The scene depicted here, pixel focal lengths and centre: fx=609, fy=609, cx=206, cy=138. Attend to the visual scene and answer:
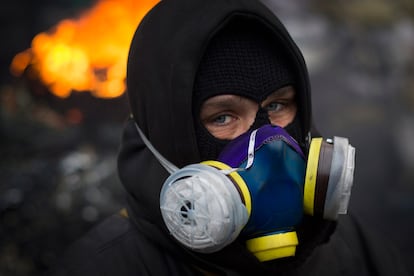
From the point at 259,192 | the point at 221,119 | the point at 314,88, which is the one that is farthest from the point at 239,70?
the point at 314,88

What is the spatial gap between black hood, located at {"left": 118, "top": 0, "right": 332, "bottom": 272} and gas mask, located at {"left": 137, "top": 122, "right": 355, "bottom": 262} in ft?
0.50

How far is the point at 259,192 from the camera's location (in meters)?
1.91

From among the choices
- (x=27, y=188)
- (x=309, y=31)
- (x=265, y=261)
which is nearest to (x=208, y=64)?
(x=265, y=261)

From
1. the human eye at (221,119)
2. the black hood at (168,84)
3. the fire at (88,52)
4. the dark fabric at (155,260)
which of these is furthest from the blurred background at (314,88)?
the human eye at (221,119)

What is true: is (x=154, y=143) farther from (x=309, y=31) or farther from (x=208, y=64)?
(x=309, y=31)

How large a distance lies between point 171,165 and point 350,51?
364 centimetres

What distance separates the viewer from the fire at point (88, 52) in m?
5.39

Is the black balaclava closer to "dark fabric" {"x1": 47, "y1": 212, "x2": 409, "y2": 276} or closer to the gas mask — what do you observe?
the gas mask

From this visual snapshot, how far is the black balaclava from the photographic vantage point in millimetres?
2094

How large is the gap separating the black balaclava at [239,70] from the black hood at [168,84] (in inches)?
2.1

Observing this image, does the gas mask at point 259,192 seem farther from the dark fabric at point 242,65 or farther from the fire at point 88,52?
the fire at point 88,52

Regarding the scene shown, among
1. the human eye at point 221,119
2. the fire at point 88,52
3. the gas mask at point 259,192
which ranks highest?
the fire at point 88,52

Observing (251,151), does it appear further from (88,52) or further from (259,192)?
(88,52)

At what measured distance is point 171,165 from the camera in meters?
2.09
